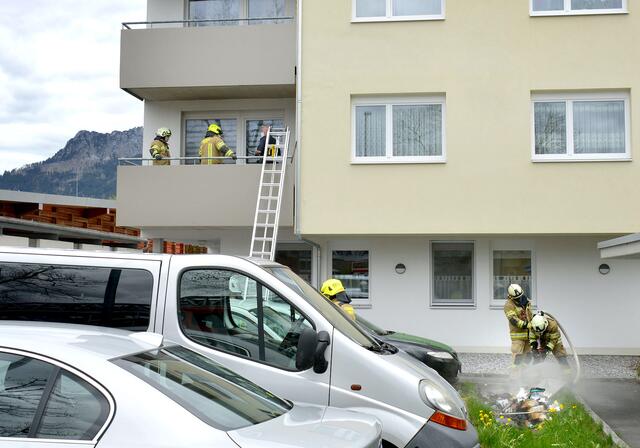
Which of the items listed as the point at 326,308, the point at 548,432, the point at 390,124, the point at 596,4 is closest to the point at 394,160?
the point at 390,124

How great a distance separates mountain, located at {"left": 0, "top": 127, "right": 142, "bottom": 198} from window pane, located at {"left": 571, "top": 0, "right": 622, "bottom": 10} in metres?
110

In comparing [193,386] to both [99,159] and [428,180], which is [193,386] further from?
[99,159]

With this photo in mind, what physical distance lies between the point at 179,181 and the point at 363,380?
34.4ft

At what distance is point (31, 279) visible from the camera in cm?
588

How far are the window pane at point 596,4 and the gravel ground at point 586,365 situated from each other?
696 centimetres

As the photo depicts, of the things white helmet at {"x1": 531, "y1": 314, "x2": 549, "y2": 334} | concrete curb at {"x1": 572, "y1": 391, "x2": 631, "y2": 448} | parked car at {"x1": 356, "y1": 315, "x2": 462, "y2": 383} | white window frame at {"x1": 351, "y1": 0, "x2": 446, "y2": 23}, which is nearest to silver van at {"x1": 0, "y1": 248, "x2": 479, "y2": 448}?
concrete curb at {"x1": 572, "y1": 391, "x2": 631, "y2": 448}

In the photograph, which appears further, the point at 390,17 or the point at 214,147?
the point at 214,147

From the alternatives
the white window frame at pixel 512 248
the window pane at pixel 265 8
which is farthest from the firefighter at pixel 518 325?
the window pane at pixel 265 8

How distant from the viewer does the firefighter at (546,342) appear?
10922 mm

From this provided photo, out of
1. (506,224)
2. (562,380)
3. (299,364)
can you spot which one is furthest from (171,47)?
(299,364)

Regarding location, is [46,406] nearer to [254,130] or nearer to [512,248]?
[512,248]

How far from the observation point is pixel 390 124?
1500 cm

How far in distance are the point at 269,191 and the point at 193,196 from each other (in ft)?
5.13

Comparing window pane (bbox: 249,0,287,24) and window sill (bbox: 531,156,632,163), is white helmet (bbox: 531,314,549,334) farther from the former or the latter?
window pane (bbox: 249,0,287,24)
